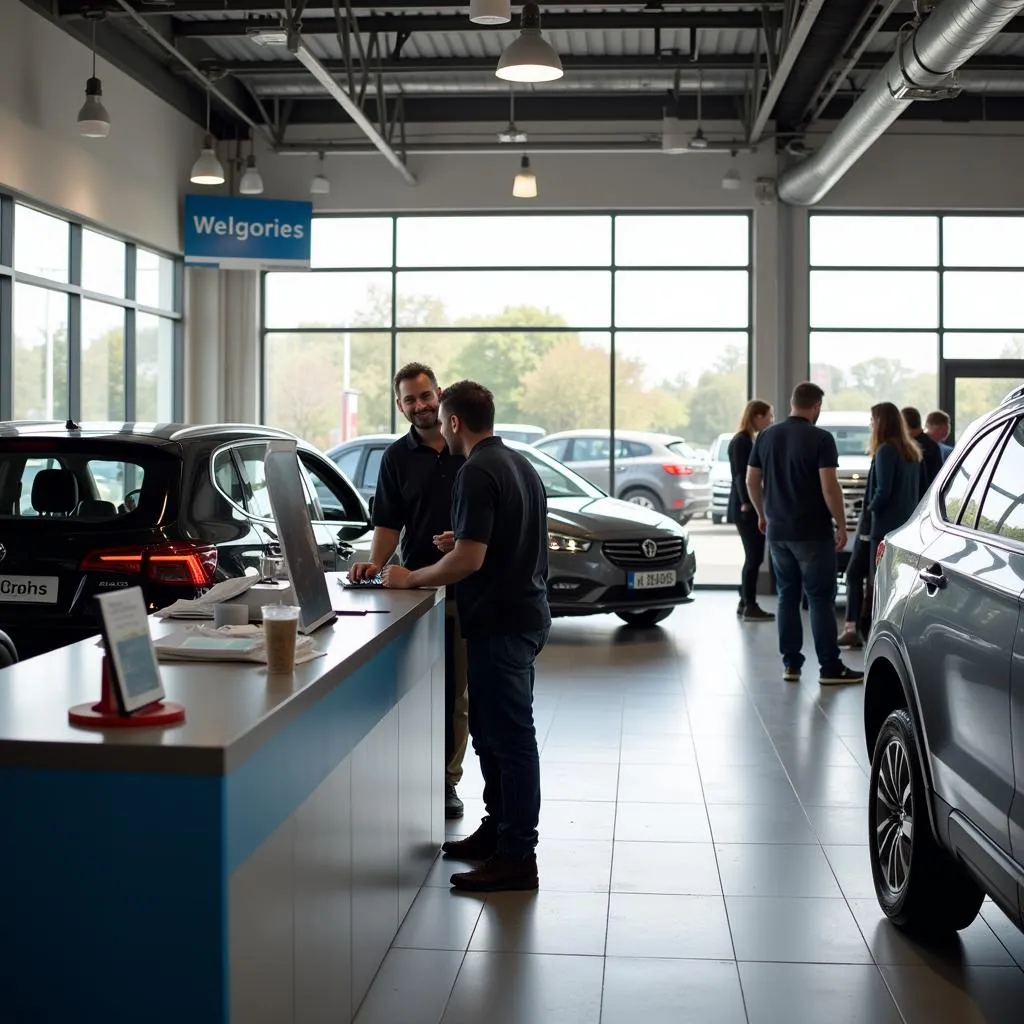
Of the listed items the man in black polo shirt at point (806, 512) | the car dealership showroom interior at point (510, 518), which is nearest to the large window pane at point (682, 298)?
the car dealership showroom interior at point (510, 518)

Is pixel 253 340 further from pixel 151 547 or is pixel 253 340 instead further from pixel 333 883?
pixel 333 883

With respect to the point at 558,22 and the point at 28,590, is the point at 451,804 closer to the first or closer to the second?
the point at 28,590

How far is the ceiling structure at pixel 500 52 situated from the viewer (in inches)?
423

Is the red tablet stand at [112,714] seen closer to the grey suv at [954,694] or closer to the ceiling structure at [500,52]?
the grey suv at [954,694]

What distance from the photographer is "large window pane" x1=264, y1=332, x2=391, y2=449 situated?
14.9 m

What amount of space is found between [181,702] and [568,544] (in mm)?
7591

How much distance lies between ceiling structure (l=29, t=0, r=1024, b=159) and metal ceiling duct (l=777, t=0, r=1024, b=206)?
1.18 feet

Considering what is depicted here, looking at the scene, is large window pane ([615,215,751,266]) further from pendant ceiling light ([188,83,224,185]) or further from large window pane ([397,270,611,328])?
pendant ceiling light ([188,83,224,185])

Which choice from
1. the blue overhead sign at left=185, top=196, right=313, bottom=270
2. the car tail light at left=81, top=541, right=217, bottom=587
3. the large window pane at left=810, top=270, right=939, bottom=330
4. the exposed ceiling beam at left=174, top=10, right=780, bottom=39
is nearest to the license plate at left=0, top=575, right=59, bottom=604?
the car tail light at left=81, top=541, right=217, bottom=587

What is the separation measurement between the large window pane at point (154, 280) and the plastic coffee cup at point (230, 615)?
10203mm

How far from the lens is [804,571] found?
8.13 m

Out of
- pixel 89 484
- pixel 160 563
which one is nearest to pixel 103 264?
pixel 89 484

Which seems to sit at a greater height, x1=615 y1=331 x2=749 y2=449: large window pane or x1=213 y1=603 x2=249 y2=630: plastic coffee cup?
x1=615 y1=331 x2=749 y2=449: large window pane

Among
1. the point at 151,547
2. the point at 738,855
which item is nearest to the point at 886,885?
the point at 738,855
